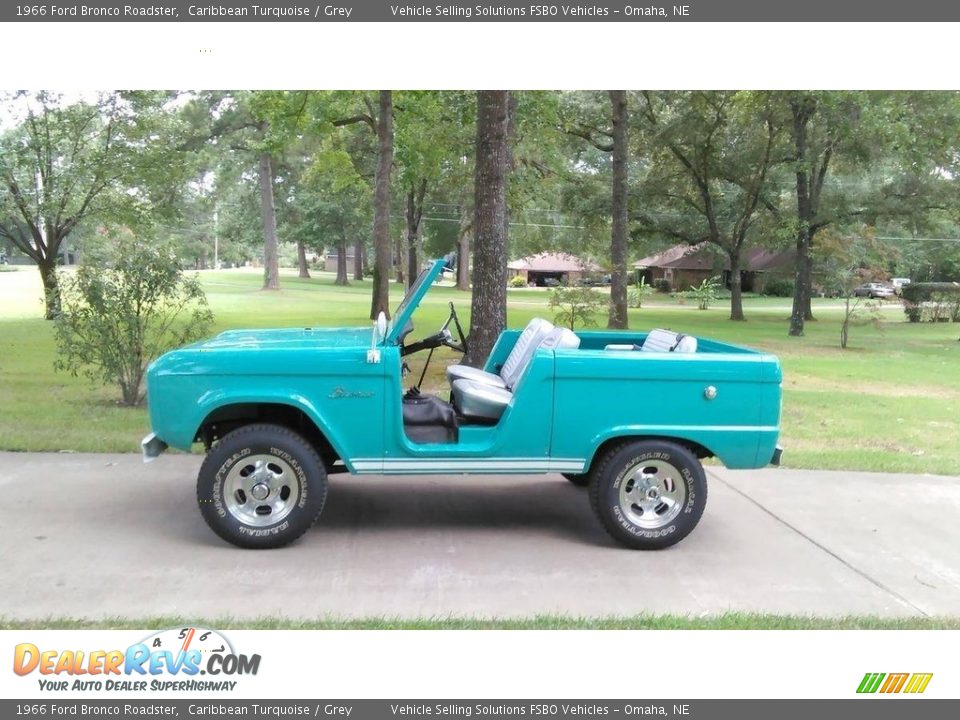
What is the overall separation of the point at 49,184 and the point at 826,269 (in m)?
22.2

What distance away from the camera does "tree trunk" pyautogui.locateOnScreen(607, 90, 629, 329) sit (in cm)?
2056

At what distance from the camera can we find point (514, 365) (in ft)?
20.0

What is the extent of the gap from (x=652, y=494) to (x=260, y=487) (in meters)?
2.45

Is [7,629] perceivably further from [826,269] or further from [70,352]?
[826,269]

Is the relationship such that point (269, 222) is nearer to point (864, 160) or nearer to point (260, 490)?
point (864, 160)

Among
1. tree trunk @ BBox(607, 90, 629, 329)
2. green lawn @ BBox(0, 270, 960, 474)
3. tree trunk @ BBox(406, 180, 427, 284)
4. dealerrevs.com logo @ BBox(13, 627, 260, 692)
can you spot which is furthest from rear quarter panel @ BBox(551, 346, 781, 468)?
tree trunk @ BBox(406, 180, 427, 284)

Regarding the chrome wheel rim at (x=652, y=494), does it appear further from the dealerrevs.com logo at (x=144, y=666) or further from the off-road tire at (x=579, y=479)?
the dealerrevs.com logo at (x=144, y=666)

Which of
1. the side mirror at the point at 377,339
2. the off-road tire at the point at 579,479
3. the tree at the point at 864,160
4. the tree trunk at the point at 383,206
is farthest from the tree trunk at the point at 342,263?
the side mirror at the point at 377,339

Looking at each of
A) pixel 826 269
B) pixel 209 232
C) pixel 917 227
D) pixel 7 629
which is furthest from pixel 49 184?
pixel 209 232

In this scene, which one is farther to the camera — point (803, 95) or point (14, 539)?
point (803, 95)

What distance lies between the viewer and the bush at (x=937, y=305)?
32344 millimetres

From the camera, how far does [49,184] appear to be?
20609 mm

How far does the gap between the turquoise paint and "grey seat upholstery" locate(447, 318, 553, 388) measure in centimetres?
60

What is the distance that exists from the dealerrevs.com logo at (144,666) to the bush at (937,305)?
34.6m
